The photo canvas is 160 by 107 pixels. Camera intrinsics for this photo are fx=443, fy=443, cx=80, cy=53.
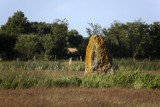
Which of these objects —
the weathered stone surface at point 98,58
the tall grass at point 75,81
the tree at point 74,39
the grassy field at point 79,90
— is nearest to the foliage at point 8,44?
the tree at point 74,39

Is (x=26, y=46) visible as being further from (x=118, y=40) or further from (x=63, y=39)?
(x=118, y=40)

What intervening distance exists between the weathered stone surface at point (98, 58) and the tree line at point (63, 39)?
92.0ft

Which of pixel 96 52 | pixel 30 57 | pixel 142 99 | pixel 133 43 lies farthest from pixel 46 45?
pixel 142 99

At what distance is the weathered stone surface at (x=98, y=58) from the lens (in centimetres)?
2222

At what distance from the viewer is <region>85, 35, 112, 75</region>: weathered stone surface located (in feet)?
72.9

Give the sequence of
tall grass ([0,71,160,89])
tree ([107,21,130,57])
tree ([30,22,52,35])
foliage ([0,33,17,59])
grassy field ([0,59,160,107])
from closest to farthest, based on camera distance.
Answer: grassy field ([0,59,160,107]), tall grass ([0,71,160,89]), foliage ([0,33,17,59]), tree ([107,21,130,57]), tree ([30,22,52,35])

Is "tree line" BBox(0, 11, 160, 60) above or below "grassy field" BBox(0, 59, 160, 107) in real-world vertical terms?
above

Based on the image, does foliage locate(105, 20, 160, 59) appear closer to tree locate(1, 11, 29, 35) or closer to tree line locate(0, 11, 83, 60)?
tree line locate(0, 11, 83, 60)

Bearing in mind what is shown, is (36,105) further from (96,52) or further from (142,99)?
(96,52)

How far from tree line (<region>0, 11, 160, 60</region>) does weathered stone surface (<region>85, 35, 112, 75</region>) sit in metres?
28.0

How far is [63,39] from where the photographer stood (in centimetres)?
5938

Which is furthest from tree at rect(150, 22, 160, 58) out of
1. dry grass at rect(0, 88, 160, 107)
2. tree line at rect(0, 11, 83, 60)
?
dry grass at rect(0, 88, 160, 107)

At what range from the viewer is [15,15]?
68438 mm

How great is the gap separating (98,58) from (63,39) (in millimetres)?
37071
